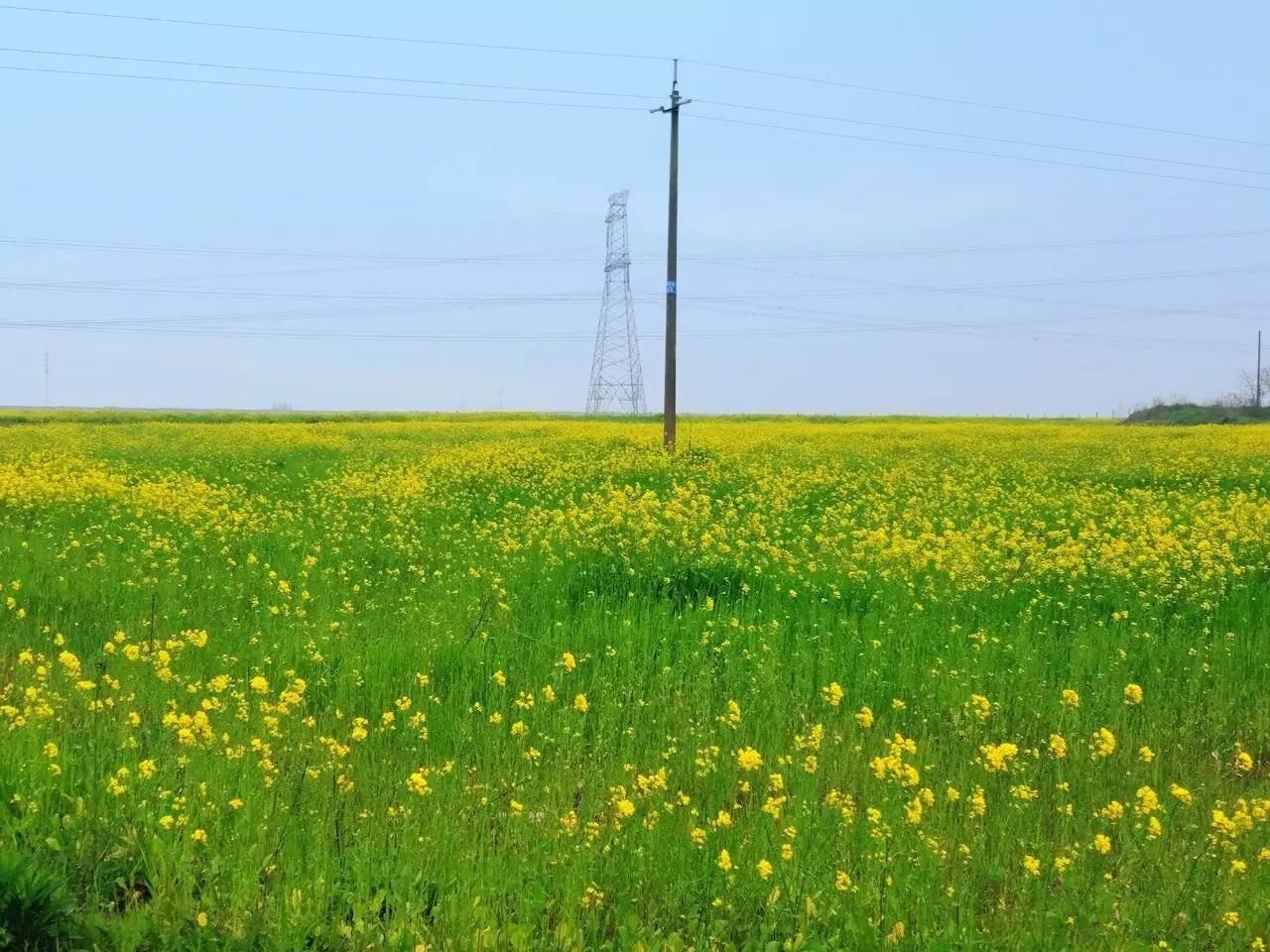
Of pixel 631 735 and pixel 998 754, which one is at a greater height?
pixel 998 754

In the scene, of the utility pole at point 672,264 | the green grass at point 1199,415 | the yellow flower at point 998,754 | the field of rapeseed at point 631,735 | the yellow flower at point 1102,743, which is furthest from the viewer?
the green grass at point 1199,415

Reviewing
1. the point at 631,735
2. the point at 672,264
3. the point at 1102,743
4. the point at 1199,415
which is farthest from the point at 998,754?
the point at 1199,415

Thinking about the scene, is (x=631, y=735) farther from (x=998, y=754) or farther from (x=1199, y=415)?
(x=1199, y=415)

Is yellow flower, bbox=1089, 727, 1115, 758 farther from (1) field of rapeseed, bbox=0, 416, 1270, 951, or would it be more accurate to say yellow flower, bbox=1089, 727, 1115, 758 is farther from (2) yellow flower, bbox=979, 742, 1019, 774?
(2) yellow flower, bbox=979, 742, 1019, 774

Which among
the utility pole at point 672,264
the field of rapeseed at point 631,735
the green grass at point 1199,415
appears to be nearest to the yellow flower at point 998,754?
the field of rapeseed at point 631,735

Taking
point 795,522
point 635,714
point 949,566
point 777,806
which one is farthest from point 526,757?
point 795,522

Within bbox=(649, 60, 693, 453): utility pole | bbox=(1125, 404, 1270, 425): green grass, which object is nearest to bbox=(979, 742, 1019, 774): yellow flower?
bbox=(649, 60, 693, 453): utility pole

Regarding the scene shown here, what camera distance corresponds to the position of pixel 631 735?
471cm

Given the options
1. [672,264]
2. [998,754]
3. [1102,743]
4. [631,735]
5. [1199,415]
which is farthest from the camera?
[1199,415]

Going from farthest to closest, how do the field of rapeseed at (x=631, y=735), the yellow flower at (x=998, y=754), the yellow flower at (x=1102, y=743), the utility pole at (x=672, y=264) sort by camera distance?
the utility pole at (x=672, y=264), the yellow flower at (x=1102, y=743), the yellow flower at (x=998, y=754), the field of rapeseed at (x=631, y=735)

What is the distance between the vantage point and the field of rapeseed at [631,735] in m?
3.21

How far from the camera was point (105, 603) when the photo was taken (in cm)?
718

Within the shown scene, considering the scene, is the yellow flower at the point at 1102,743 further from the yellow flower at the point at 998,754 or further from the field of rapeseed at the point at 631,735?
the yellow flower at the point at 998,754

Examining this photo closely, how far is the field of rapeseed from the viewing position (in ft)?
10.5
